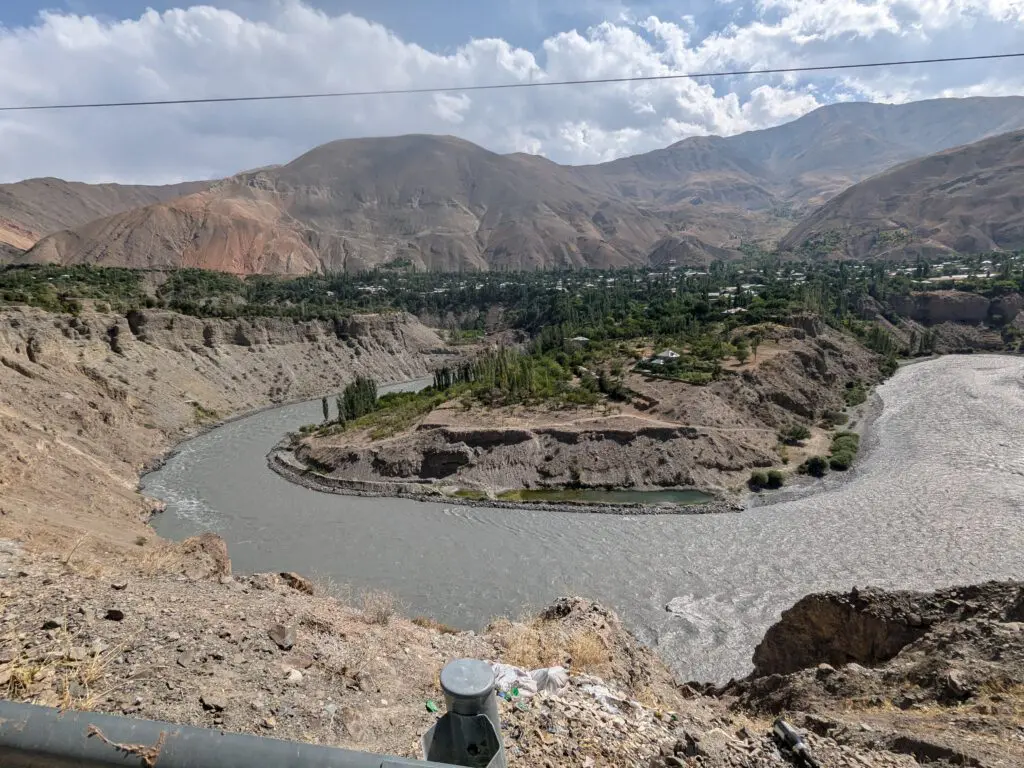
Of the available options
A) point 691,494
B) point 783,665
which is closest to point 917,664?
point 783,665

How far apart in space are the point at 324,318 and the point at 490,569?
4432 cm

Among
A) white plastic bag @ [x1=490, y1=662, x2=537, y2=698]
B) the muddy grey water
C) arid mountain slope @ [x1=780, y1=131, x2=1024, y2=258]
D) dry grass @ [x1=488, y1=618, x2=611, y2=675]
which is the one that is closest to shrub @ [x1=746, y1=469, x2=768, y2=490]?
the muddy grey water

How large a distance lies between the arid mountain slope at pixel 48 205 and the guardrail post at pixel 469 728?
14596cm

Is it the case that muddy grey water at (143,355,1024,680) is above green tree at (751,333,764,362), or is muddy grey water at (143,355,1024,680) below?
below

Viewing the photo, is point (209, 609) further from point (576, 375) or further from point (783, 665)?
point (576, 375)

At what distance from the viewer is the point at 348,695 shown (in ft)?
17.5

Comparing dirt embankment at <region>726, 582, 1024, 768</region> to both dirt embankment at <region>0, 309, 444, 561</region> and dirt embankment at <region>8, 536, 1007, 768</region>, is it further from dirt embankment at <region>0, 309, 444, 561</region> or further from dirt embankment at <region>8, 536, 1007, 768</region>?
dirt embankment at <region>0, 309, 444, 561</region>

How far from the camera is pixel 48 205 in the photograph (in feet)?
497

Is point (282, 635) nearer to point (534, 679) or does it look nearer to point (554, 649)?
point (534, 679)

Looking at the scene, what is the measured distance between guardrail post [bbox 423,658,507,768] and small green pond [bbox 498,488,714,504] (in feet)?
85.0

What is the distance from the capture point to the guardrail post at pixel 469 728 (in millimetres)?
2004

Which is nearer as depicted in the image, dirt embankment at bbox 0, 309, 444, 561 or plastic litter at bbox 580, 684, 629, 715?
plastic litter at bbox 580, 684, 629, 715

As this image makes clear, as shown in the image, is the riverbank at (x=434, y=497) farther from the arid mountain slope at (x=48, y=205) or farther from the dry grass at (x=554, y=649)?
the arid mountain slope at (x=48, y=205)

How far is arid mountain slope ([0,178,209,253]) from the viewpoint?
5084 inches
